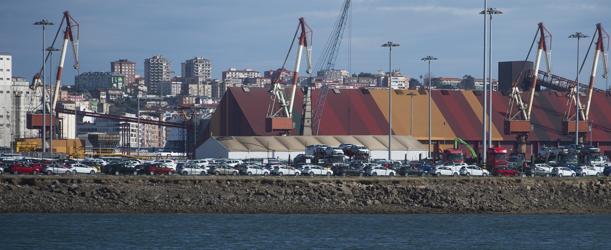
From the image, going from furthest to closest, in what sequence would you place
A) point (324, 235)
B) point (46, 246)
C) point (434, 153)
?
point (434, 153)
point (324, 235)
point (46, 246)

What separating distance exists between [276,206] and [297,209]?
3.95 feet

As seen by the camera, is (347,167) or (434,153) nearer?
(347,167)

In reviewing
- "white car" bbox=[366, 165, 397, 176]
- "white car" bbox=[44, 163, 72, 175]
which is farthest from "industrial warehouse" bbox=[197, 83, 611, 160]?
"white car" bbox=[44, 163, 72, 175]

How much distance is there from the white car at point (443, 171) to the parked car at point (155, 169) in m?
18.3

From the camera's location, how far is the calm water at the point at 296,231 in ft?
184

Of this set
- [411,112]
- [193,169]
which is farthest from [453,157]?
[411,112]

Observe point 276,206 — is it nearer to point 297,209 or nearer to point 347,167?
point 297,209

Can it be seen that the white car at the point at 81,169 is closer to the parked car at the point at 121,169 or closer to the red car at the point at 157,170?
the parked car at the point at 121,169

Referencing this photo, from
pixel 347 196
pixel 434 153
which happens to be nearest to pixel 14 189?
pixel 347 196

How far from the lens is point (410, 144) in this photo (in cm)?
12400

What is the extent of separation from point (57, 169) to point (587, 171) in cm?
3897

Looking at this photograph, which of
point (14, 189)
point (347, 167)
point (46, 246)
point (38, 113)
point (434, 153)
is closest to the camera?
point (46, 246)

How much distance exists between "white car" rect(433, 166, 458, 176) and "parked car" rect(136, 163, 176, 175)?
18.3 metres

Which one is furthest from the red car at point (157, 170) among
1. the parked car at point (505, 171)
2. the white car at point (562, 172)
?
the white car at point (562, 172)
